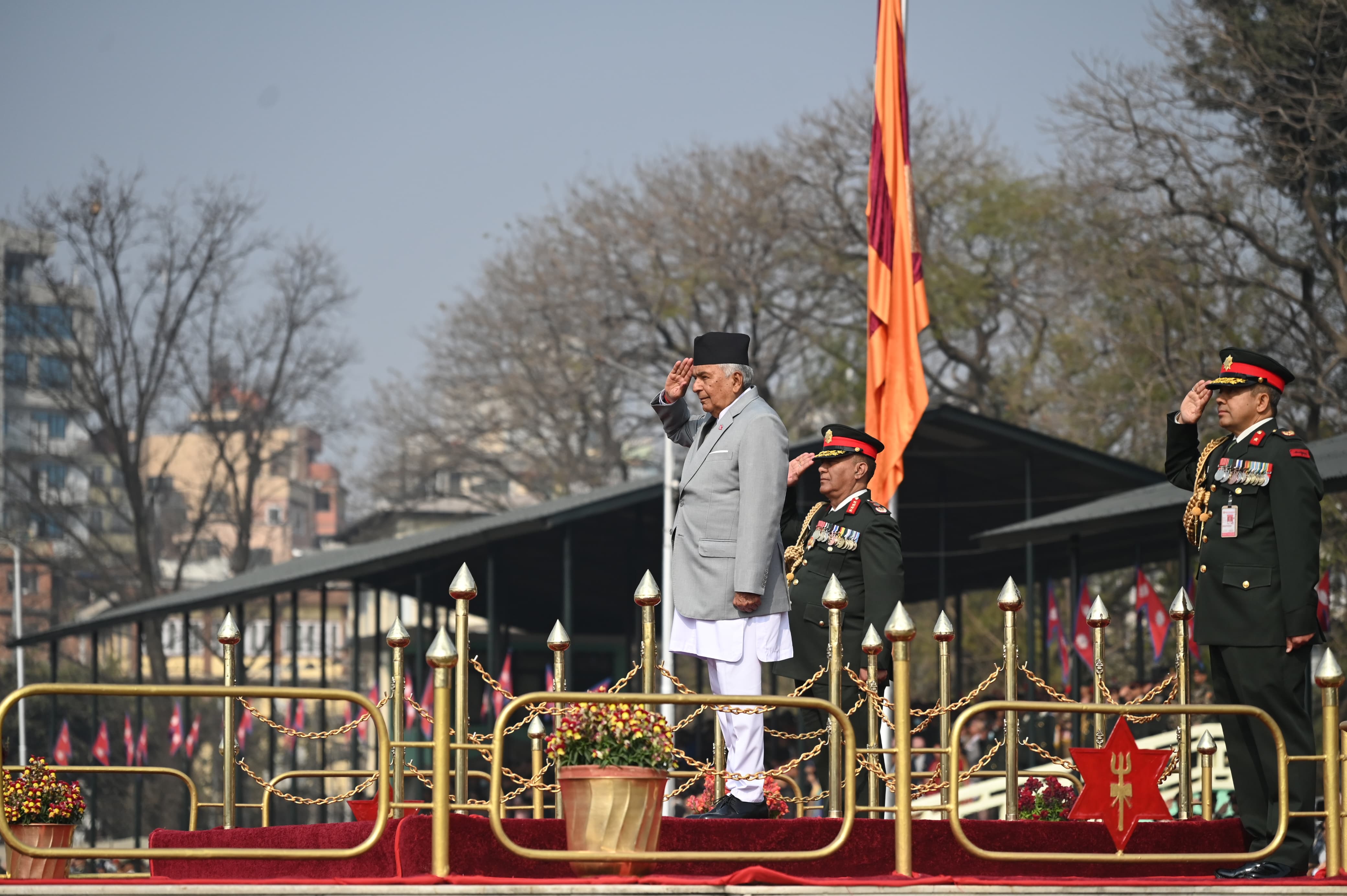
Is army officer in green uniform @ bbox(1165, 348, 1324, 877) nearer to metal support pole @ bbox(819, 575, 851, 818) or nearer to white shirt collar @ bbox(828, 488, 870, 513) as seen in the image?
metal support pole @ bbox(819, 575, 851, 818)

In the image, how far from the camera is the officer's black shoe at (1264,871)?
6570 mm

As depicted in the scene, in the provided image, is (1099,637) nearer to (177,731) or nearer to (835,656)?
(835,656)

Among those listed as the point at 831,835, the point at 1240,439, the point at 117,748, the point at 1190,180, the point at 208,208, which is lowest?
the point at 117,748

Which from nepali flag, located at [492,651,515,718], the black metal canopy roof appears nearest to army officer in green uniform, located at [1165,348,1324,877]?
the black metal canopy roof

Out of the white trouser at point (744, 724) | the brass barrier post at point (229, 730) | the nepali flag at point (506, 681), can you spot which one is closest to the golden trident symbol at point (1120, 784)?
the white trouser at point (744, 724)

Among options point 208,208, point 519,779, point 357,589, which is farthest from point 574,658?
point 519,779

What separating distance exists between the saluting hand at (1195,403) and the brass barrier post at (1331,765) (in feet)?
3.67

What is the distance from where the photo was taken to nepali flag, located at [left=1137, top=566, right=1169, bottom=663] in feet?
62.6

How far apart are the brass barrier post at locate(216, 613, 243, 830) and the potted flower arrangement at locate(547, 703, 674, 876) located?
105 inches

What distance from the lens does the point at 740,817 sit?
682cm

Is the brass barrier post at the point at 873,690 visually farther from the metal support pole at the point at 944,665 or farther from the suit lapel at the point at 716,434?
the suit lapel at the point at 716,434

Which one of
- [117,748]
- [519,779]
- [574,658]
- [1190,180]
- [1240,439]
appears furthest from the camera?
[117,748]

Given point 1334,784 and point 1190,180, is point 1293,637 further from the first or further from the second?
Result: point 1190,180

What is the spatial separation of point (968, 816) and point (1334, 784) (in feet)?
45.2
